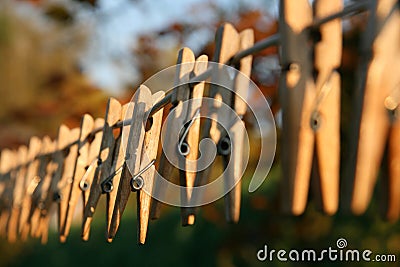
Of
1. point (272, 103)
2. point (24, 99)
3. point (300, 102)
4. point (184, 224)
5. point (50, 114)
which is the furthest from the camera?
point (24, 99)

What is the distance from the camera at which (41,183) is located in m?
2.56

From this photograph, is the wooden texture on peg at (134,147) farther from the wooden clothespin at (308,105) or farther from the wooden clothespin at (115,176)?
the wooden clothespin at (308,105)

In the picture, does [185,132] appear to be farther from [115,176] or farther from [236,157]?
[115,176]

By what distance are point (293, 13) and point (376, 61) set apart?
0.69 ft

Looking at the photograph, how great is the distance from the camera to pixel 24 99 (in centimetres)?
1041

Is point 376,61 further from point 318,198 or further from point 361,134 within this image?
point 318,198

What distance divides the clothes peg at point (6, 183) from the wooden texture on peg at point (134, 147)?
1639mm

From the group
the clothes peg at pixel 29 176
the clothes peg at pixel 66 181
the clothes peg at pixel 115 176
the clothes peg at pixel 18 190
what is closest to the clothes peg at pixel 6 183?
the clothes peg at pixel 18 190

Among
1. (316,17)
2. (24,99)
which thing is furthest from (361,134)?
(24,99)

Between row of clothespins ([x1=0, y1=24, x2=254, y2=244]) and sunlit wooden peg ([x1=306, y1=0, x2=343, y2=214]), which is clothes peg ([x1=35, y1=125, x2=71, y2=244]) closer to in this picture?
row of clothespins ([x1=0, y1=24, x2=254, y2=244])

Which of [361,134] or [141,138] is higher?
[141,138]

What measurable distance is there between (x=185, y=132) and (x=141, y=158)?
0.13m

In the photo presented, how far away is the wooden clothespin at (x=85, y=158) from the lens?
2031mm

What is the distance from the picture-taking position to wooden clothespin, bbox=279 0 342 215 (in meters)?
1.08
